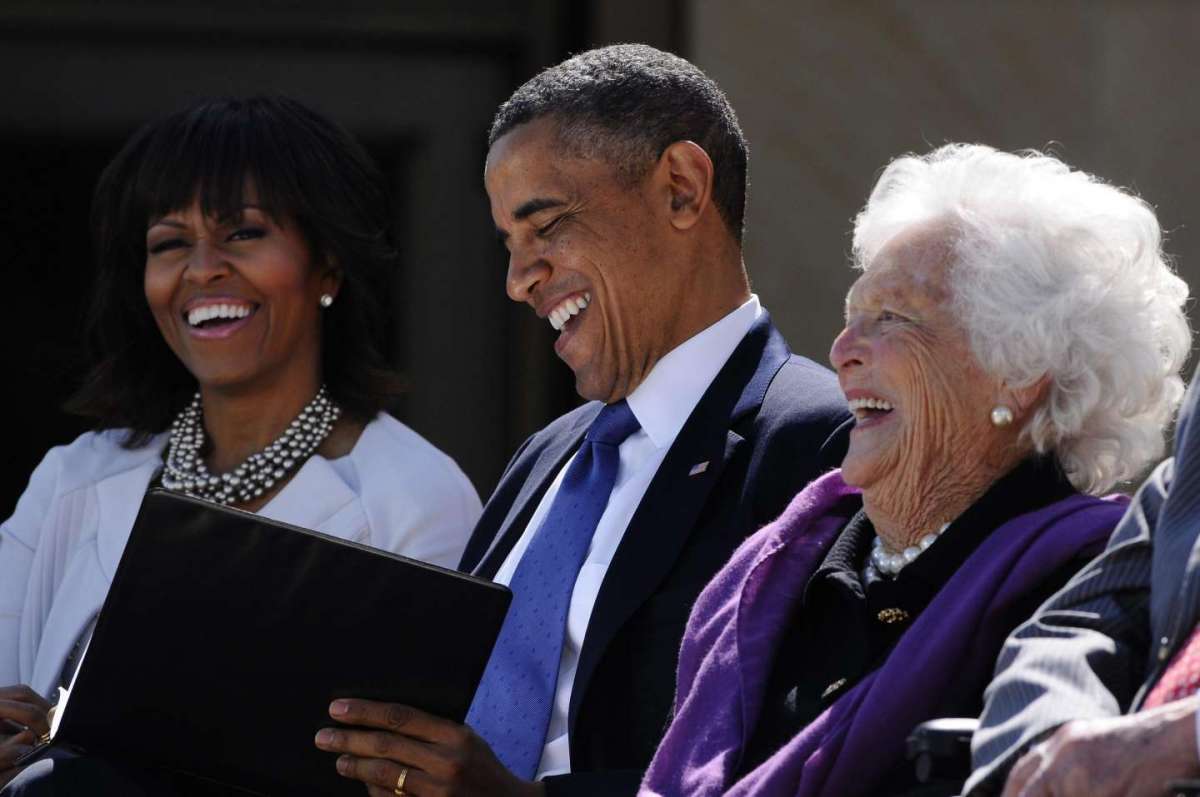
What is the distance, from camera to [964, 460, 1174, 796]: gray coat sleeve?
2.63m

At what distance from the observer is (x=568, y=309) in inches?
157

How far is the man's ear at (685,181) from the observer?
397 centimetres

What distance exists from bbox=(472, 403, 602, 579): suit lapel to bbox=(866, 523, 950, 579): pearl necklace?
37.2 inches

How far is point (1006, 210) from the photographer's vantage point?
3266 millimetres

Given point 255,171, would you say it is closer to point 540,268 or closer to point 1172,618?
point 540,268

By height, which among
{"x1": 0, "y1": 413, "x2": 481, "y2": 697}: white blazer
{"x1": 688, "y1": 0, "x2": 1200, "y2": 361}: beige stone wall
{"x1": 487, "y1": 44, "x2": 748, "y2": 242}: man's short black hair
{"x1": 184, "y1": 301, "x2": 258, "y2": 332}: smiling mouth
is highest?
{"x1": 688, "y1": 0, "x2": 1200, "y2": 361}: beige stone wall

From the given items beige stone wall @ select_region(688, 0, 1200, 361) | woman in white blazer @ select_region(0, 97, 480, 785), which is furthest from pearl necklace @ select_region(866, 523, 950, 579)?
beige stone wall @ select_region(688, 0, 1200, 361)

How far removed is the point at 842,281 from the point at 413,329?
4.70 ft

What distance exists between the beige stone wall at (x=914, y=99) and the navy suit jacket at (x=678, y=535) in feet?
5.48

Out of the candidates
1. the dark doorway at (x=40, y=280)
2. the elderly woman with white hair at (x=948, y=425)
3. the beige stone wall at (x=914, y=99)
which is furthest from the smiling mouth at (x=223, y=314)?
the dark doorway at (x=40, y=280)

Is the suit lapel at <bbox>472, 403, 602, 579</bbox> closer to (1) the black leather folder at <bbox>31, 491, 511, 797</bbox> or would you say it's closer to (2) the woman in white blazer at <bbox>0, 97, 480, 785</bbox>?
A: (2) the woman in white blazer at <bbox>0, 97, 480, 785</bbox>

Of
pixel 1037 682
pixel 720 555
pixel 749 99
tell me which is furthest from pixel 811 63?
pixel 1037 682

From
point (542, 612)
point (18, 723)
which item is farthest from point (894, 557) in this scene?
point (18, 723)

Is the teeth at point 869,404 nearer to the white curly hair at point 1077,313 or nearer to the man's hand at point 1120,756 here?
the white curly hair at point 1077,313
